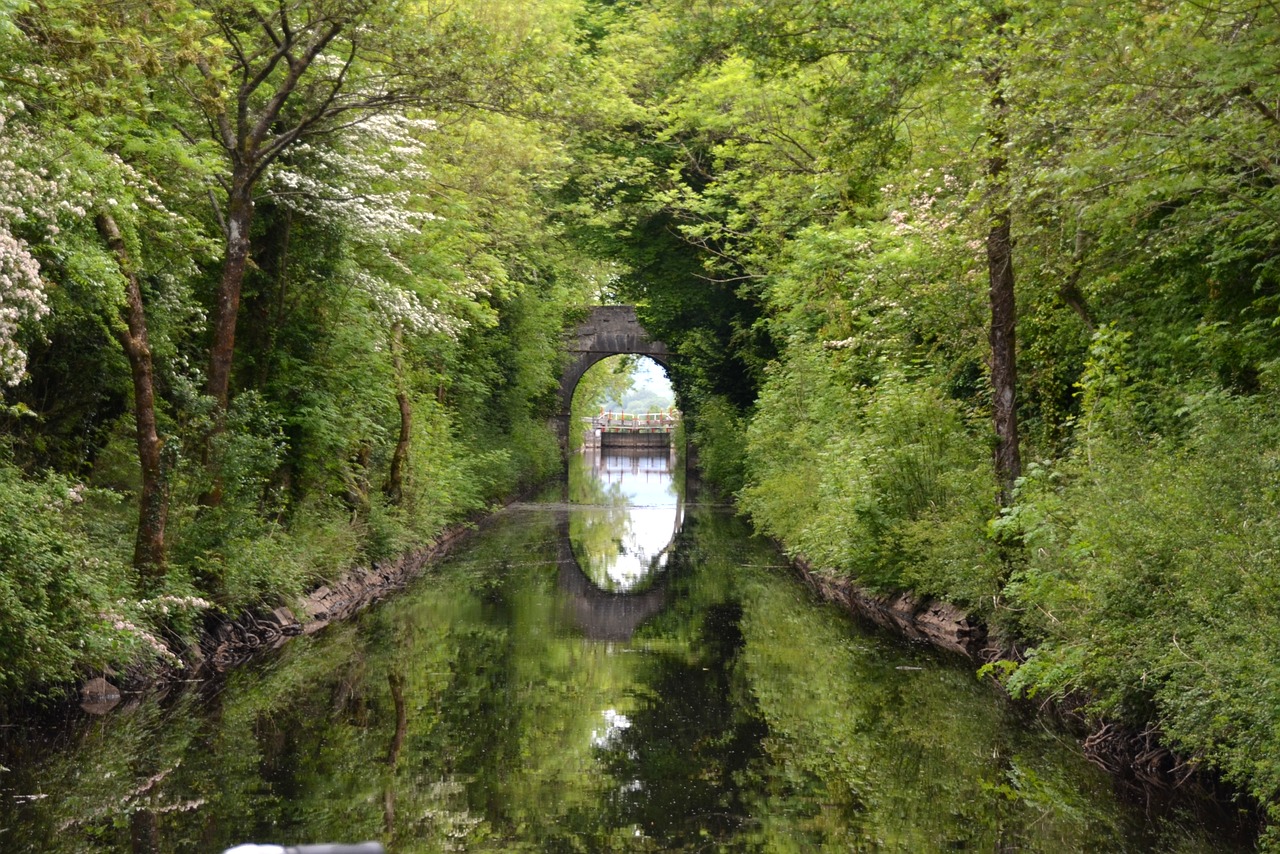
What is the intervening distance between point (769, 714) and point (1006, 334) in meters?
4.16

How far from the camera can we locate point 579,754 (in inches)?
323

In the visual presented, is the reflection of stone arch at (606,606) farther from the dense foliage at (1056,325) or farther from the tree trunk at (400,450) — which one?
the tree trunk at (400,450)

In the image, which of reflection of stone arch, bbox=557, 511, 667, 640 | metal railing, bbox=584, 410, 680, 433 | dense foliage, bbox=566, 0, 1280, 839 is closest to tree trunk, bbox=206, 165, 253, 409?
dense foliage, bbox=566, 0, 1280, 839

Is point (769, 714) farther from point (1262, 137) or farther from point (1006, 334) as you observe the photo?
point (1262, 137)

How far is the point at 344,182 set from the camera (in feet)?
45.2

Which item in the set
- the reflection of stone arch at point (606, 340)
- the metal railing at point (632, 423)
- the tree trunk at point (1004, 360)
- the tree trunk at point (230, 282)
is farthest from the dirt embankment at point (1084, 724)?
the metal railing at point (632, 423)

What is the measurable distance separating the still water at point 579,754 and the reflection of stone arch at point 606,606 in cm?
15

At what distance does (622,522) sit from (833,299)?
1060cm

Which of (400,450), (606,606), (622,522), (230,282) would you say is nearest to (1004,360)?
(606,606)

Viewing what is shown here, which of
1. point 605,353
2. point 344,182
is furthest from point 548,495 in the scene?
point 344,182

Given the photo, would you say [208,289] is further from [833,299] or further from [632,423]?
[632,423]

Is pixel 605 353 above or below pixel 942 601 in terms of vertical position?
above

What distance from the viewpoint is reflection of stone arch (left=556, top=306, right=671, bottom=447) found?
137 ft

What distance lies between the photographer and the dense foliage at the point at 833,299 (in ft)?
23.9
